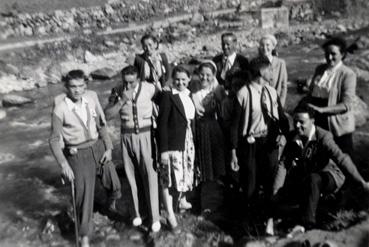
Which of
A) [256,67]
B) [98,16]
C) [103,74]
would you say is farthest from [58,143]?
[98,16]

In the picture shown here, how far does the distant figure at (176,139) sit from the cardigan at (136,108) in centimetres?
15

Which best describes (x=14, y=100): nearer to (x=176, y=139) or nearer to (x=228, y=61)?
(x=228, y=61)

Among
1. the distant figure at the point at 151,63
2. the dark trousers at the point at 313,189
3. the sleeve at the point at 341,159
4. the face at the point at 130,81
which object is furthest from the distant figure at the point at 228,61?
the dark trousers at the point at 313,189

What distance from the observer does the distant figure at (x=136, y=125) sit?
4.27m

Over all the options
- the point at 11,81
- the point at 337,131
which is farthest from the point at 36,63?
the point at 337,131

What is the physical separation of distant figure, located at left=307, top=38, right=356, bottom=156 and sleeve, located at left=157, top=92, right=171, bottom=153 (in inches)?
57.4

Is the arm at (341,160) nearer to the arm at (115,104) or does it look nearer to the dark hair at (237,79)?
the dark hair at (237,79)

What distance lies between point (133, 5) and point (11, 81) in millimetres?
13620

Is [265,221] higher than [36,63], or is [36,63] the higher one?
[36,63]

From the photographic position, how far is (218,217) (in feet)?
16.4

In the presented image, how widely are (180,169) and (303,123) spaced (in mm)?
1374

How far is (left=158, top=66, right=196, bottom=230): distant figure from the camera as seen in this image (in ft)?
14.1

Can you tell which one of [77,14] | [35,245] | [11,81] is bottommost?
[35,245]

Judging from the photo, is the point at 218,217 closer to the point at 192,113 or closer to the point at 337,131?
the point at 192,113
